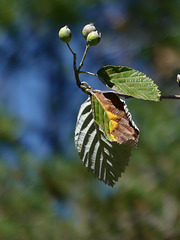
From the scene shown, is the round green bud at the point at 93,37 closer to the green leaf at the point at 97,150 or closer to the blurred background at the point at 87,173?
the green leaf at the point at 97,150

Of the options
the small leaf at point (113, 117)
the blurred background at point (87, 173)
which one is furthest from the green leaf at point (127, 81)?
the blurred background at point (87, 173)

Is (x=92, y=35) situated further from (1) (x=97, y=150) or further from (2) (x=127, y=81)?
(1) (x=97, y=150)

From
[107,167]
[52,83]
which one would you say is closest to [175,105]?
[52,83]

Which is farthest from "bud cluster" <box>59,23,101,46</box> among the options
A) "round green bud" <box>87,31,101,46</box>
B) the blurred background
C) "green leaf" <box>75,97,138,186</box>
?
the blurred background

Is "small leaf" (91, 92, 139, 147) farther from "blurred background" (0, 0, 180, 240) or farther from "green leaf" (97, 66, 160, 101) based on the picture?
"blurred background" (0, 0, 180, 240)

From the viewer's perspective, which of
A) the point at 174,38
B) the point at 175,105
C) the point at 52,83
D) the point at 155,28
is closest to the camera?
the point at 175,105

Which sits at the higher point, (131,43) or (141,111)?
(131,43)

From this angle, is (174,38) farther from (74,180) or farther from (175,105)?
(74,180)
